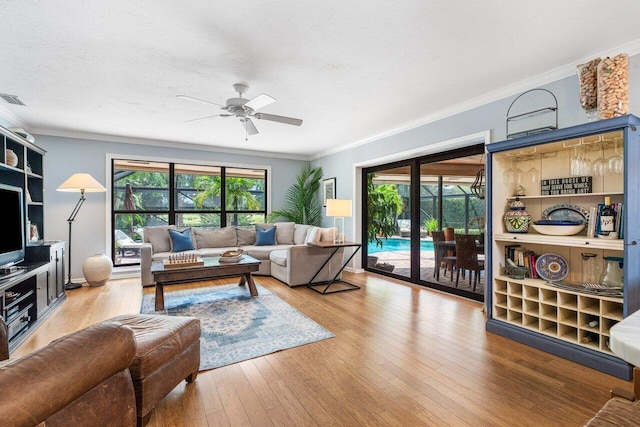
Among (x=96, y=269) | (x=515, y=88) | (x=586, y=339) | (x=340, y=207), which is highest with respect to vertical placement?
(x=515, y=88)

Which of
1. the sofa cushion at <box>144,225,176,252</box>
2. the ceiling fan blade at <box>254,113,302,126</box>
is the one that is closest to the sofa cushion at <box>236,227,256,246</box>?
the sofa cushion at <box>144,225,176,252</box>

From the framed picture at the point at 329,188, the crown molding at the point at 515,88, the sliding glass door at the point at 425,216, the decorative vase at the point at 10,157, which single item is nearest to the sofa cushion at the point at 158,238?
the decorative vase at the point at 10,157

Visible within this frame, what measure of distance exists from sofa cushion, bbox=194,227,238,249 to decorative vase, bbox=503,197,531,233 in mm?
4628

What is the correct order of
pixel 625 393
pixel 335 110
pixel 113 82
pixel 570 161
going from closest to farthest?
pixel 625 393, pixel 570 161, pixel 113 82, pixel 335 110

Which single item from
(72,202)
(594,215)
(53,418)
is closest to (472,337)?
(594,215)

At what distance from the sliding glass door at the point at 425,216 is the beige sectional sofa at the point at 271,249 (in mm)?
1007

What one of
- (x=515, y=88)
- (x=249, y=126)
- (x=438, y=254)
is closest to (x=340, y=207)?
(x=438, y=254)

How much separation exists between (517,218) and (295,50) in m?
2.52

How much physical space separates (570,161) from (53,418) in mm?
3707

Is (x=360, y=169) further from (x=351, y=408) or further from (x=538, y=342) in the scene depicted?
(x=351, y=408)

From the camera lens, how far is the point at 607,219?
238 centimetres

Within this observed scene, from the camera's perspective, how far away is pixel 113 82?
3.13 m

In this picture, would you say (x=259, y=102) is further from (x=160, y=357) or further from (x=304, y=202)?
(x=304, y=202)

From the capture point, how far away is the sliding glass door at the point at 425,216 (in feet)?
13.5
